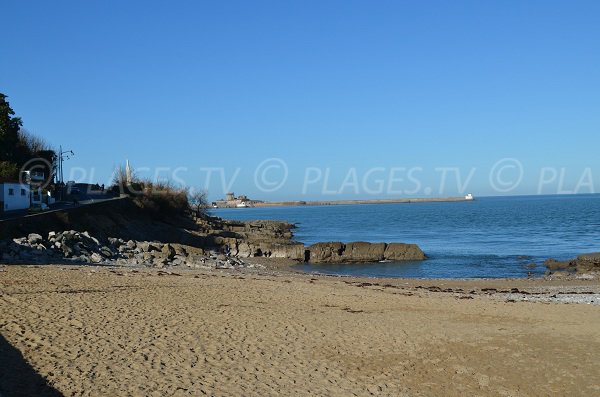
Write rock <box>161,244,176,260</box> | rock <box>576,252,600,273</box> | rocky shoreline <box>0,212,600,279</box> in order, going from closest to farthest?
1. rocky shoreline <box>0,212,600,279</box>
2. rock <box>161,244,176,260</box>
3. rock <box>576,252,600,273</box>

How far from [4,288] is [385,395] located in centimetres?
1169

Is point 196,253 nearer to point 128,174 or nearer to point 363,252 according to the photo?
point 363,252

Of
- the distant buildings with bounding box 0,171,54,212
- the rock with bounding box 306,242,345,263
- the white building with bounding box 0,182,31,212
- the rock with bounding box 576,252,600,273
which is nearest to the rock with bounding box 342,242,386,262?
the rock with bounding box 306,242,345,263

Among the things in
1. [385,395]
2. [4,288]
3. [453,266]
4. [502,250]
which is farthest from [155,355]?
[502,250]

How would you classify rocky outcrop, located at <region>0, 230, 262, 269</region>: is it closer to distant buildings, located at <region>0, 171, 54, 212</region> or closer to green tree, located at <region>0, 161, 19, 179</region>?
distant buildings, located at <region>0, 171, 54, 212</region>

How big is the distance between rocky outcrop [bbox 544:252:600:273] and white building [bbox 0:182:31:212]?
33.8 meters

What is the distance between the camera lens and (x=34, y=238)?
2655 centimetres

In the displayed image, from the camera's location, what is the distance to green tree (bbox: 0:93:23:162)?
44.4 meters

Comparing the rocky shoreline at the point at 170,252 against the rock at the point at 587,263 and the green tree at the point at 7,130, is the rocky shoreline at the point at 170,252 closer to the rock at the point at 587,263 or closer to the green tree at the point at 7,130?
the rock at the point at 587,263

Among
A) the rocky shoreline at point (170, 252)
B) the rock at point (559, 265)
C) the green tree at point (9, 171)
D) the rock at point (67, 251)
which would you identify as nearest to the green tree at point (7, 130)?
the green tree at point (9, 171)

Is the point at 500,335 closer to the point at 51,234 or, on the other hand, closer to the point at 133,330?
the point at 133,330

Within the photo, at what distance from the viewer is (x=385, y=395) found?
31.0ft

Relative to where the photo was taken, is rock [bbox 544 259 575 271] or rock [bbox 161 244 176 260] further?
rock [bbox 544 259 575 271]

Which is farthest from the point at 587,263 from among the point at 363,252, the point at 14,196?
the point at 14,196
